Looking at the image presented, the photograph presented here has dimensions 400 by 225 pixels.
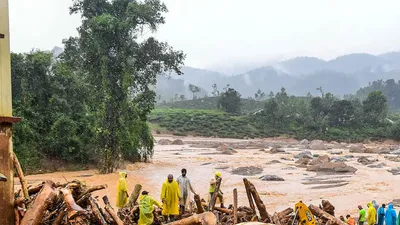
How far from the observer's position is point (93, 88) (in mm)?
29094

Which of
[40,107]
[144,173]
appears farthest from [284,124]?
[40,107]

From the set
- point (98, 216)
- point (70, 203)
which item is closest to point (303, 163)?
point (98, 216)

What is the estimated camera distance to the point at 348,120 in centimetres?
7644

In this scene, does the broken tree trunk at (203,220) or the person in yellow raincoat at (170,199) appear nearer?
the broken tree trunk at (203,220)

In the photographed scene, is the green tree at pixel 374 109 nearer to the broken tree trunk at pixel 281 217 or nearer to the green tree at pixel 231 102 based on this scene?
the green tree at pixel 231 102

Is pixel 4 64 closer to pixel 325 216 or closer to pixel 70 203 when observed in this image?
pixel 70 203

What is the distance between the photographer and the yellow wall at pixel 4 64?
689 centimetres

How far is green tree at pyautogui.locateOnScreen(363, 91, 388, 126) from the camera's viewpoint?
74875 mm

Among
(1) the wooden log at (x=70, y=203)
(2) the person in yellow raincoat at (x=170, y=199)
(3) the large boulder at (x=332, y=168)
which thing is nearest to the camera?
(1) the wooden log at (x=70, y=203)

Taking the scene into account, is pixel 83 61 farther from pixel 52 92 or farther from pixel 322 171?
pixel 322 171

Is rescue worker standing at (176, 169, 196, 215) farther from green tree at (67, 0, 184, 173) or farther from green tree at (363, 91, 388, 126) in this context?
green tree at (363, 91, 388, 126)

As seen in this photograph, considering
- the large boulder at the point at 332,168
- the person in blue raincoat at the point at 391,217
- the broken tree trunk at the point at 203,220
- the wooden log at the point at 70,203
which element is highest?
the wooden log at the point at 70,203

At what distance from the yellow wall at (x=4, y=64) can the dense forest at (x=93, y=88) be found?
20552 mm

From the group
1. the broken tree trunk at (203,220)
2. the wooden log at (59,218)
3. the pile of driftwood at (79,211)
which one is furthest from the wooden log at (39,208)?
the broken tree trunk at (203,220)
